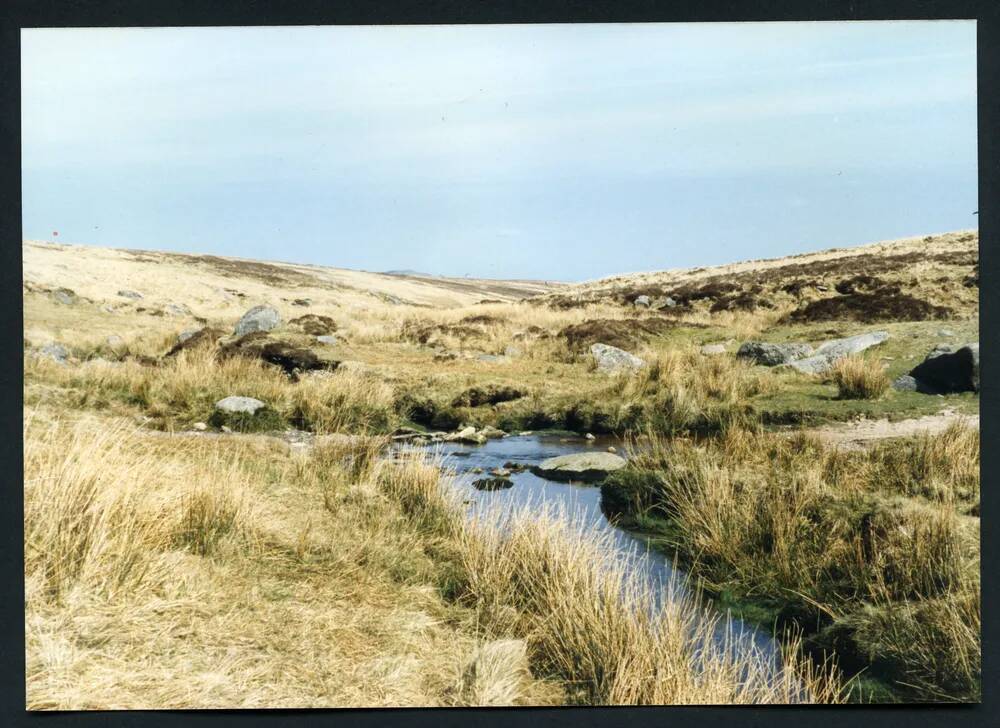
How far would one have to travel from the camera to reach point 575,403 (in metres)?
5.61

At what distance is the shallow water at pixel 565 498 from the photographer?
169 inches

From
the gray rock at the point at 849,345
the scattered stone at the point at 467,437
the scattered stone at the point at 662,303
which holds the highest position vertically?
the scattered stone at the point at 662,303

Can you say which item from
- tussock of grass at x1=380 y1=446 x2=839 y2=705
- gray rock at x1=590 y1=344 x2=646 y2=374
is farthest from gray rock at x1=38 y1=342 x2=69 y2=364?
gray rock at x1=590 y1=344 x2=646 y2=374

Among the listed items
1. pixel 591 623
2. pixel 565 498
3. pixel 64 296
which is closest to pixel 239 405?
pixel 64 296

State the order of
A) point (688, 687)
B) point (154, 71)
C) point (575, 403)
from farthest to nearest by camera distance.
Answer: point (575, 403)
point (154, 71)
point (688, 687)

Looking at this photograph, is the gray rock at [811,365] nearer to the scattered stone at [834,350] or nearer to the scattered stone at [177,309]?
the scattered stone at [834,350]

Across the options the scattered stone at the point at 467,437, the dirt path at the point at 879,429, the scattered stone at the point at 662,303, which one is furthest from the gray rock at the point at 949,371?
the scattered stone at the point at 467,437

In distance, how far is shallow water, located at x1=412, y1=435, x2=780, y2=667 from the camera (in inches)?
169

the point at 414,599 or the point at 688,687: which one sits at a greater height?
the point at 414,599

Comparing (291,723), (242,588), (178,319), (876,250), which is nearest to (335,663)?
(291,723)

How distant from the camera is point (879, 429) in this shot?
505 centimetres

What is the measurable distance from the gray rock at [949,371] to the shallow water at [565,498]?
1.82m

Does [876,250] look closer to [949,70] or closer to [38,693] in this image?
[949,70]

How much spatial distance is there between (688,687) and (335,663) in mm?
1647
